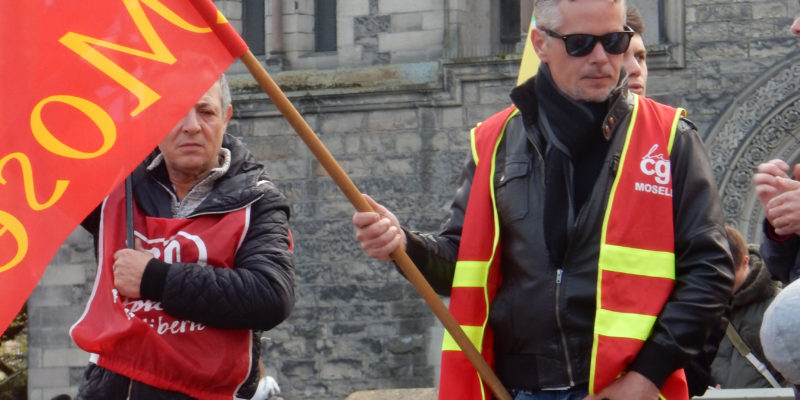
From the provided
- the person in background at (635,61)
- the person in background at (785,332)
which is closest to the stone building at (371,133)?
the person in background at (635,61)

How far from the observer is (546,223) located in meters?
4.41

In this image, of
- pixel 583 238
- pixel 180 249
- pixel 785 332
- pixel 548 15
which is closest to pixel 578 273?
pixel 583 238

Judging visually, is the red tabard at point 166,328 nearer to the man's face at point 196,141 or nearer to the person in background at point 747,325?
the man's face at point 196,141

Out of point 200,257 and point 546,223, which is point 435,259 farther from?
point 200,257

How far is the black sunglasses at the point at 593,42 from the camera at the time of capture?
4.46m

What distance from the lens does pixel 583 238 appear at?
4359mm

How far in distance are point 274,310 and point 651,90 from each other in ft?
29.7

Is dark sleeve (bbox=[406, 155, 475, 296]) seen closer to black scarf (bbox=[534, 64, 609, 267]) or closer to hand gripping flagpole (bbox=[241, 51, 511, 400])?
hand gripping flagpole (bbox=[241, 51, 511, 400])

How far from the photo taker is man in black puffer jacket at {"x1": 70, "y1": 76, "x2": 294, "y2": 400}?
4.79 m

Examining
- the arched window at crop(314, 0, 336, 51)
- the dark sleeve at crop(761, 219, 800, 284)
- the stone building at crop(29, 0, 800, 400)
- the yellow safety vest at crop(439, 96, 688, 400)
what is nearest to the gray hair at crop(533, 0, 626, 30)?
the yellow safety vest at crop(439, 96, 688, 400)

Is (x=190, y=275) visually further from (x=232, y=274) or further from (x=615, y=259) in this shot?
(x=615, y=259)

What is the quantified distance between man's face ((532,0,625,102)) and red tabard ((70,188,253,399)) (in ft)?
3.48

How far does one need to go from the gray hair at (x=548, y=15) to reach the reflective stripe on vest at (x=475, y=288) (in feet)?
1.33

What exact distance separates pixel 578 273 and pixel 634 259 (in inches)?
5.7
